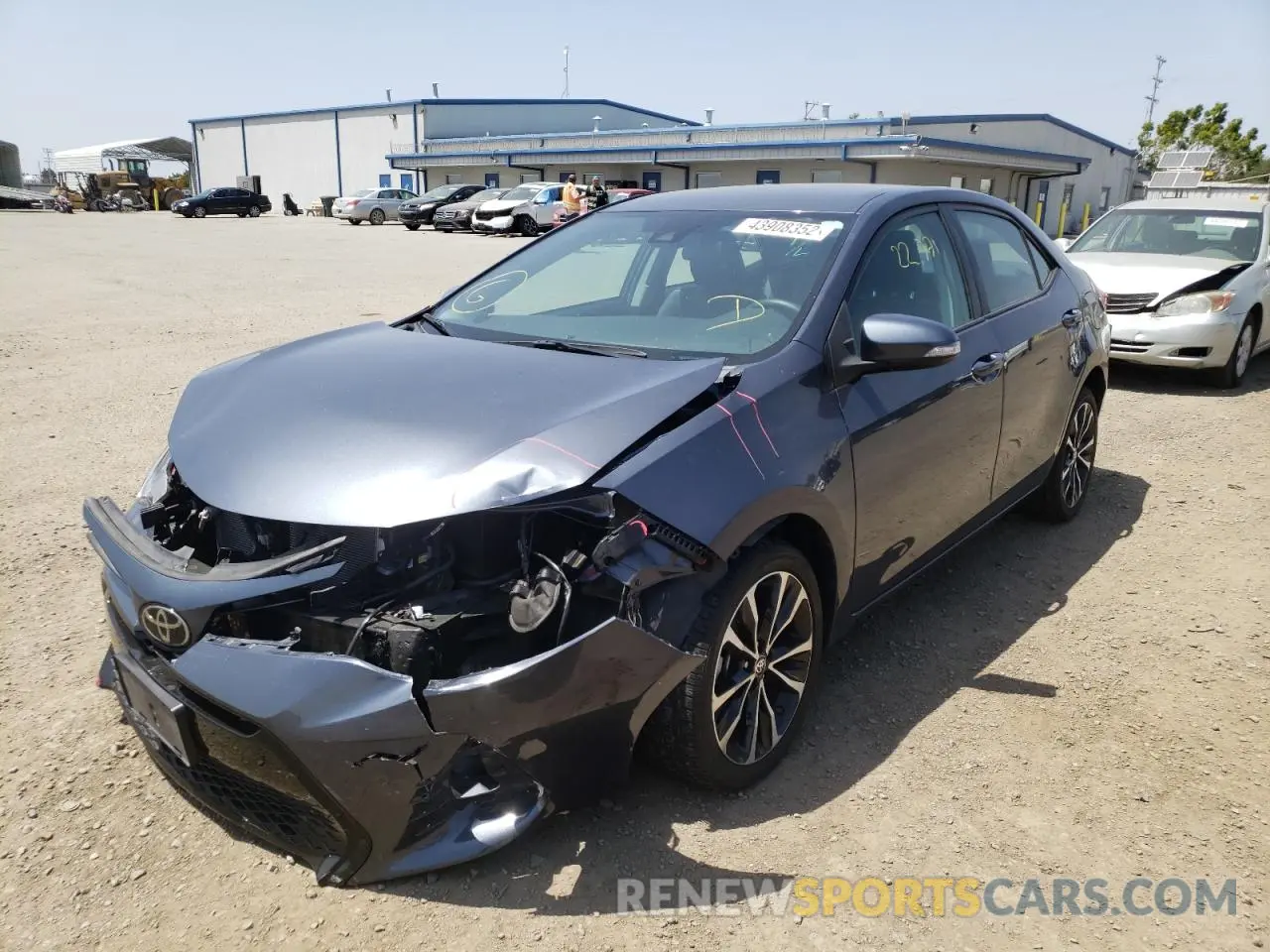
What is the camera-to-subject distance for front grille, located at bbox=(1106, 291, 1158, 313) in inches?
330

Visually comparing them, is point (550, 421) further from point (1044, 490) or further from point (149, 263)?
point (149, 263)

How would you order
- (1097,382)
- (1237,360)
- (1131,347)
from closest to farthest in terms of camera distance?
(1097,382), (1131,347), (1237,360)

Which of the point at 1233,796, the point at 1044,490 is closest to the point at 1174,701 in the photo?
the point at 1233,796

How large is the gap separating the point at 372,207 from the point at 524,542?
3874cm

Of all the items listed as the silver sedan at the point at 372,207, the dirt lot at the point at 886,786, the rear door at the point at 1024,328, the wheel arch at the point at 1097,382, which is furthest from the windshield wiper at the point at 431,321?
the silver sedan at the point at 372,207

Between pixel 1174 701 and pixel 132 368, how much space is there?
8.21 meters

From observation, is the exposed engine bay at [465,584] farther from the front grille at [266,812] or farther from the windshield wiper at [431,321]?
the windshield wiper at [431,321]

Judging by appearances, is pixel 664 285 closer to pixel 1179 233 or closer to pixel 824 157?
pixel 1179 233

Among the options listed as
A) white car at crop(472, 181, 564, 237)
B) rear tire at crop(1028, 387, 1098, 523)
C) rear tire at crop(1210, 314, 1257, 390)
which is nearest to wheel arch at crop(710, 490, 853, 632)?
rear tire at crop(1028, 387, 1098, 523)

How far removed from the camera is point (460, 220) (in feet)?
104

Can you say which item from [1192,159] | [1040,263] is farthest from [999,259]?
[1192,159]

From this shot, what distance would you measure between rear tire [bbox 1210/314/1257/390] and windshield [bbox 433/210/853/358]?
681 centimetres

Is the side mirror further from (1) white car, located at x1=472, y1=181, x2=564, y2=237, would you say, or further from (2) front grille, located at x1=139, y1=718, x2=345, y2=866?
(1) white car, located at x1=472, y1=181, x2=564, y2=237

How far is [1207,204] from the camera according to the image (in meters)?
9.71
